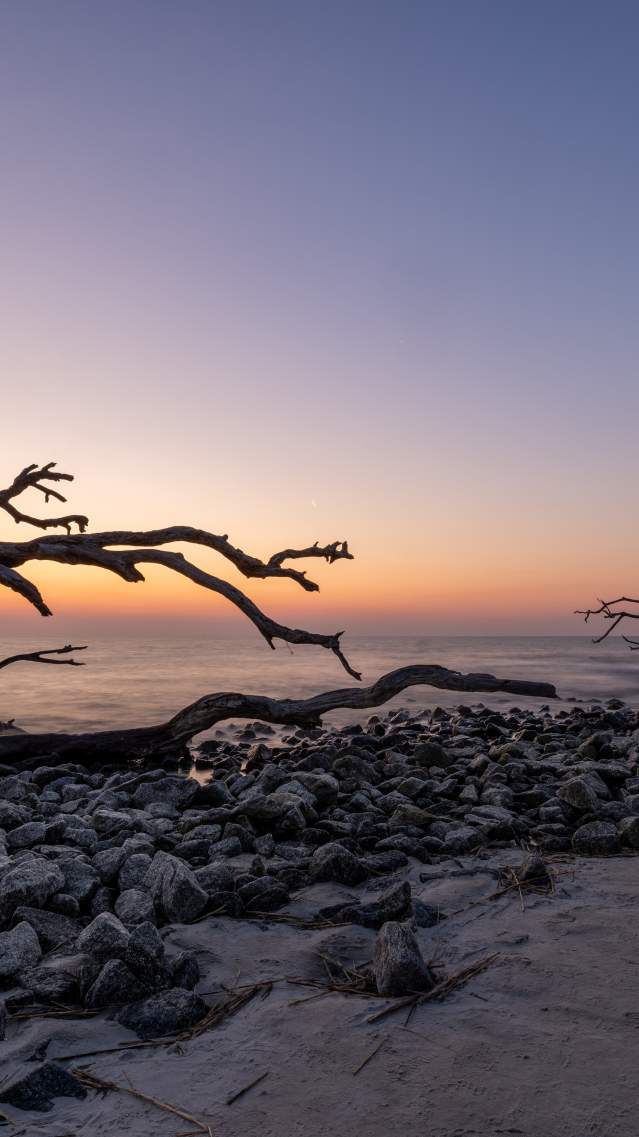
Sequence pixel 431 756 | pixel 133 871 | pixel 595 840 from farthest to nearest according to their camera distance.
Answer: pixel 431 756
pixel 595 840
pixel 133 871

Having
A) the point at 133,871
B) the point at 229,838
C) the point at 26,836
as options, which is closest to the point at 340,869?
the point at 229,838

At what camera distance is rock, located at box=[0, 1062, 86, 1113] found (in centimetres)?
208

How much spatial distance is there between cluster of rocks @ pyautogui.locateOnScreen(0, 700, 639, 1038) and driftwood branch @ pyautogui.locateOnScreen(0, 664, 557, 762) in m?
0.32

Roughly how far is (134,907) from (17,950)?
0.54 metres

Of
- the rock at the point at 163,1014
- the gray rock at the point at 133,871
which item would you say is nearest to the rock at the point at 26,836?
the gray rock at the point at 133,871

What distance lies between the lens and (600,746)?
23.8ft

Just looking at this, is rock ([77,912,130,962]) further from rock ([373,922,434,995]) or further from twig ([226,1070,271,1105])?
rock ([373,922,434,995])

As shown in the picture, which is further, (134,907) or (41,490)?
(41,490)

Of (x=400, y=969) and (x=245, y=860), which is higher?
(x=400, y=969)

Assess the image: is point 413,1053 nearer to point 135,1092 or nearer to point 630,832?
point 135,1092

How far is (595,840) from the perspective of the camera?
13.9ft

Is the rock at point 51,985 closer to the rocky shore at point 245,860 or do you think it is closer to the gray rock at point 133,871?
the rocky shore at point 245,860

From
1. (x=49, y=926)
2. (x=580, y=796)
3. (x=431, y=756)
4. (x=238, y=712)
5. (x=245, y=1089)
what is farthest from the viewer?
(x=238, y=712)

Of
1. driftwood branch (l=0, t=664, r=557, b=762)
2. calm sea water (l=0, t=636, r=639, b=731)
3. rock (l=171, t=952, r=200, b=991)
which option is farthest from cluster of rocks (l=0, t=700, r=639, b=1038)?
calm sea water (l=0, t=636, r=639, b=731)
